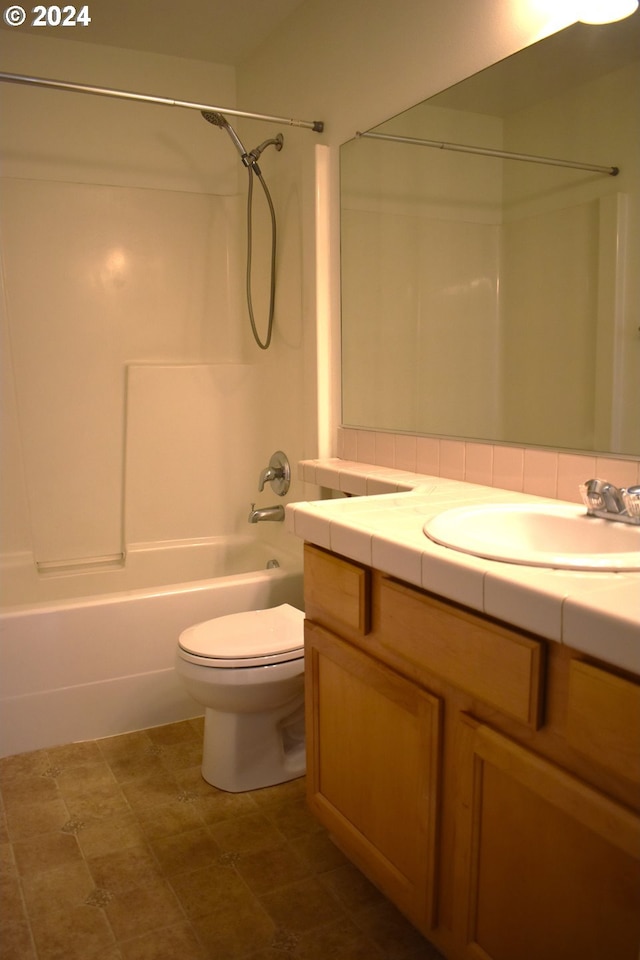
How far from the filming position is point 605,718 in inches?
35.0

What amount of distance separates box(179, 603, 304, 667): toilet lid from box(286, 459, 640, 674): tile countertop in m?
0.47

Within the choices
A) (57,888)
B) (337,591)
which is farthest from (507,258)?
(57,888)

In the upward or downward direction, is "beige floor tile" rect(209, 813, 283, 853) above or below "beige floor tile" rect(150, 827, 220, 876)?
above

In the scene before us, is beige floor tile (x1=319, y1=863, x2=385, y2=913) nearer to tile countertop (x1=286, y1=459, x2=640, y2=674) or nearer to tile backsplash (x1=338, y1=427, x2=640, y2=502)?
tile countertop (x1=286, y1=459, x2=640, y2=674)

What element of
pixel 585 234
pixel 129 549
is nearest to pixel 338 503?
pixel 585 234

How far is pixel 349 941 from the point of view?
1.46m

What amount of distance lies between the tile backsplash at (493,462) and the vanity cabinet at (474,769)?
0.52 meters

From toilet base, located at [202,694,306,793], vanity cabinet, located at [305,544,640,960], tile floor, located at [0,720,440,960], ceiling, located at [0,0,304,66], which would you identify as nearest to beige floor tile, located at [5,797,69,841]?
tile floor, located at [0,720,440,960]

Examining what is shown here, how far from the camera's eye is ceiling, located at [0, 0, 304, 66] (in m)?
2.51

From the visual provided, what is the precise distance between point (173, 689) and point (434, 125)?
6.10 ft

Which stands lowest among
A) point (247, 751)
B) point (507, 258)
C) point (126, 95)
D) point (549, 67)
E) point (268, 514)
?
point (247, 751)

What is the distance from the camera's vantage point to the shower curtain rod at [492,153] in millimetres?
1524

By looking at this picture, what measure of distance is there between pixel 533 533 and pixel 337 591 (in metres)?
0.41

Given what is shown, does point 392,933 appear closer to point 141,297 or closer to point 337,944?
point 337,944
